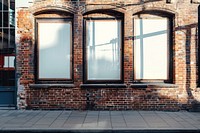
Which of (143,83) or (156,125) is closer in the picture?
(156,125)

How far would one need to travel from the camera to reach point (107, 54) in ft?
33.9

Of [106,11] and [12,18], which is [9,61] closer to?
[12,18]

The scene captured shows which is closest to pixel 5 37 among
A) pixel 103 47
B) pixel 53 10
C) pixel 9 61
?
pixel 9 61

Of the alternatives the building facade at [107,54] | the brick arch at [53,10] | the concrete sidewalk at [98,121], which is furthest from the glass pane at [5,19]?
the concrete sidewalk at [98,121]

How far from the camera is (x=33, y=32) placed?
1022 centimetres

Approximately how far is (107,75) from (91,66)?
0.72 m

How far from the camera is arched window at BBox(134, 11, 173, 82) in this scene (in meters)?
10.3

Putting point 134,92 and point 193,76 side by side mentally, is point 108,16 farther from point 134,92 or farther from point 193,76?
point 193,76

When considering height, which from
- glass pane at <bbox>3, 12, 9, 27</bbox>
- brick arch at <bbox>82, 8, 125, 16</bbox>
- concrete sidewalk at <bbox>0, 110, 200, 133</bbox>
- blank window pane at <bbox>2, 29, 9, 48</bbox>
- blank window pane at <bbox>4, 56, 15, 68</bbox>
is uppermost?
brick arch at <bbox>82, 8, 125, 16</bbox>

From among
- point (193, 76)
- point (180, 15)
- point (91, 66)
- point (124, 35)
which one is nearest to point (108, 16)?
point (124, 35)

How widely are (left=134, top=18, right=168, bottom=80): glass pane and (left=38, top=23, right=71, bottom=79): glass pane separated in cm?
270

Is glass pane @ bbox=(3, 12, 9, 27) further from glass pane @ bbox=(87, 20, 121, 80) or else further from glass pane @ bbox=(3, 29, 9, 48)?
glass pane @ bbox=(87, 20, 121, 80)

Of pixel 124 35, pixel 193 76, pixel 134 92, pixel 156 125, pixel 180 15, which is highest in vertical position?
pixel 180 15

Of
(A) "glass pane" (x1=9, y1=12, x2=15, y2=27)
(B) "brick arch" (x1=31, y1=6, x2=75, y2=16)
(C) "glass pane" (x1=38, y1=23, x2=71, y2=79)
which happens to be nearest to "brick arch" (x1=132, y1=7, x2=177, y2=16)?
(B) "brick arch" (x1=31, y1=6, x2=75, y2=16)
